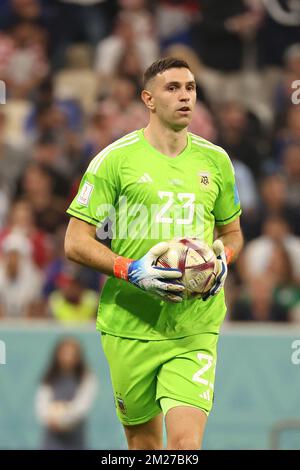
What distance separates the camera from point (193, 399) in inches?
282

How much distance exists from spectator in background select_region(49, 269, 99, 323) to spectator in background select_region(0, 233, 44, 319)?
202mm

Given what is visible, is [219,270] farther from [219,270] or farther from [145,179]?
[145,179]

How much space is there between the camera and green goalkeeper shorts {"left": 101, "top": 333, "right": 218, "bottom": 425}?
7.21 metres

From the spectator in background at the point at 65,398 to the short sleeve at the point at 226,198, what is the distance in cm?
418

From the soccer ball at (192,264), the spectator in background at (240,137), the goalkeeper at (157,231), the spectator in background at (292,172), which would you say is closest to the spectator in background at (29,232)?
the spectator in background at (240,137)

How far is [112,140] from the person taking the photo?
44.8 ft

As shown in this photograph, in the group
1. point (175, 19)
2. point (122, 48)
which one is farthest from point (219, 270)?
point (175, 19)

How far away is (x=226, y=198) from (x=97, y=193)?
2.84 ft

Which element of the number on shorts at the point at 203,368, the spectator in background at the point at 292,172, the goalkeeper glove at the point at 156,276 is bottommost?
the number on shorts at the point at 203,368

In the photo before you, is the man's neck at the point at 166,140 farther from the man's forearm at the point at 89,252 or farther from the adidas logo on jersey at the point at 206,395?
the adidas logo on jersey at the point at 206,395

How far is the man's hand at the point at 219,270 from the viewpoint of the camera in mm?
6992

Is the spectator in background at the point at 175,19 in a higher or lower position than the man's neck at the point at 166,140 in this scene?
higher

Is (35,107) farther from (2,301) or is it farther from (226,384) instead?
(226,384)

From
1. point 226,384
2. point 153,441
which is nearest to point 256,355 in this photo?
point 226,384
